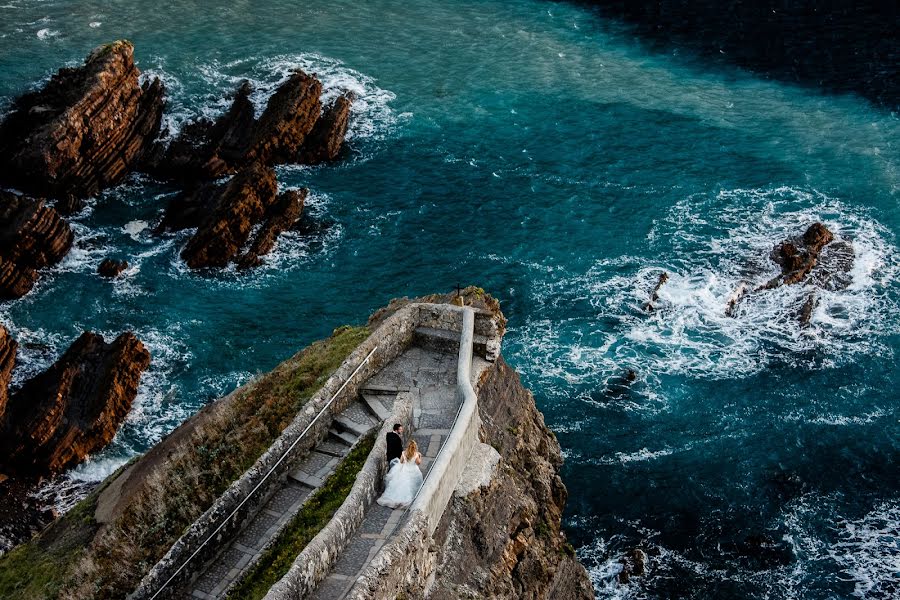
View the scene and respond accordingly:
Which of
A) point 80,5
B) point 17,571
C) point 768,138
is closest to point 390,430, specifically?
point 17,571

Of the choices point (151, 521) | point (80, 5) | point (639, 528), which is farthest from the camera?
point (80, 5)

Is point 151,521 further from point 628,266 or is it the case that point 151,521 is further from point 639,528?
point 628,266

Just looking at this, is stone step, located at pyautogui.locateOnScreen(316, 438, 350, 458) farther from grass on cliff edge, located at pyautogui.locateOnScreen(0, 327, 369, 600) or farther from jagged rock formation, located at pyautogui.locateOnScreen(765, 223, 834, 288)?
jagged rock formation, located at pyautogui.locateOnScreen(765, 223, 834, 288)

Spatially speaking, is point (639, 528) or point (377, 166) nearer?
point (639, 528)

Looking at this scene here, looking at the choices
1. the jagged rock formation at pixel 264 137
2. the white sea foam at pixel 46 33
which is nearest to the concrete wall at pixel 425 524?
the jagged rock formation at pixel 264 137

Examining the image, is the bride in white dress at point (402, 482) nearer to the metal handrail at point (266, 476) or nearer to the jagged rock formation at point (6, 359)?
the metal handrail at point (266, 476)

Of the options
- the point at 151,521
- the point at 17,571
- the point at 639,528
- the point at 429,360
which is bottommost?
the point at 639,528
